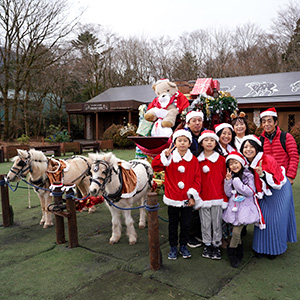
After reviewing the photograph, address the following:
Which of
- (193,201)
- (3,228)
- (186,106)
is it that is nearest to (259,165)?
(193,201)

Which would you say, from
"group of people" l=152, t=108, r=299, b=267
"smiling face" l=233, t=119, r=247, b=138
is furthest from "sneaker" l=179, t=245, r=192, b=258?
"smiling face" l=233, t=119, r=247, b=138

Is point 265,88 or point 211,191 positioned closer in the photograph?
point 211,191

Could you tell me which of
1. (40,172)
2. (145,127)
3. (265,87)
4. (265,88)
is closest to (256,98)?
(265,88)

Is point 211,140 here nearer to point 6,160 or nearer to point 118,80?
point 6,160

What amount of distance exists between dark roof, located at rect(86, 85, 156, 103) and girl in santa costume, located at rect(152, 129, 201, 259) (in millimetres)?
20358

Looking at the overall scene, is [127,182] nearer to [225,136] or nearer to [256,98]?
[225,136]

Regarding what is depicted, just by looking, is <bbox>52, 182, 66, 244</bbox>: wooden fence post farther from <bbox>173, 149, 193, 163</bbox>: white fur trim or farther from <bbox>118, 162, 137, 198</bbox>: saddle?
<bbox>173, 149, 193, 163</bbox>: white fur trim

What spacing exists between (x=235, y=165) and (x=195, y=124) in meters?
0.96

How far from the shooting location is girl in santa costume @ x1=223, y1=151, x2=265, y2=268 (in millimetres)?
3482

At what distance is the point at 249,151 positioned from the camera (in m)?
3.61

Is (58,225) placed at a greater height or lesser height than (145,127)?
lesser

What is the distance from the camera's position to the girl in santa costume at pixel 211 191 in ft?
12.2

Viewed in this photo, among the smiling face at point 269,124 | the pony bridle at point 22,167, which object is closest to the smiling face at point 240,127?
the smiling face at point 269,124

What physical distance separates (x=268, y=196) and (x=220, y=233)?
80 cm
